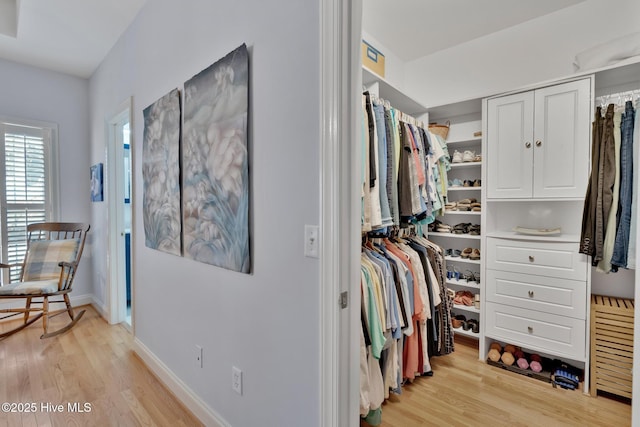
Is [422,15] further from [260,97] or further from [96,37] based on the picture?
[96,37]

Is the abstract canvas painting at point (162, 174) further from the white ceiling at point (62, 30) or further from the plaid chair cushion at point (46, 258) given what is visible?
the plaid chair cushion at point (46, 258)

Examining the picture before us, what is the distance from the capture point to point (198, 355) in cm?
176

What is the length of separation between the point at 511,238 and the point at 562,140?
766 millimetres

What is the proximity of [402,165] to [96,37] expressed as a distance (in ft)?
9.48

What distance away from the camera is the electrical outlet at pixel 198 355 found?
174 centimetres

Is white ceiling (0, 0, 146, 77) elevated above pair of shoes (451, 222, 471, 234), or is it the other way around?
white ceiling (0, 0, 146, 77)

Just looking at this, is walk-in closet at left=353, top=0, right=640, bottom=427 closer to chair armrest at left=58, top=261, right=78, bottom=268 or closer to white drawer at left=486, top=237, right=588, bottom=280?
white drawer at left=486, top=237, right=588, bottom=280

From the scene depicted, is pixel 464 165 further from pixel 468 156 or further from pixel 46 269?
pixel 46 269

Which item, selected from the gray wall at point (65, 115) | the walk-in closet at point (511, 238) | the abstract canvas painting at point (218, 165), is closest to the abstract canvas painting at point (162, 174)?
the abstract canvas painting at point (218, 165)

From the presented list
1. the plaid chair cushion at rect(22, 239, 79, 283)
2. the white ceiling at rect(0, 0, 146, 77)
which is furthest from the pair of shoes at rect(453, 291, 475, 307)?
the plaid chair cushion at rect(22, 239, 79, 283)

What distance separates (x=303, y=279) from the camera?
1.16m

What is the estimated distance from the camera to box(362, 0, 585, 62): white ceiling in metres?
2.27

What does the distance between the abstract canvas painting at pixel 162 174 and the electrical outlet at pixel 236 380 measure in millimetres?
802

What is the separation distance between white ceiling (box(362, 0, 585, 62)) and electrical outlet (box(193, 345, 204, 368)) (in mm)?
2589
